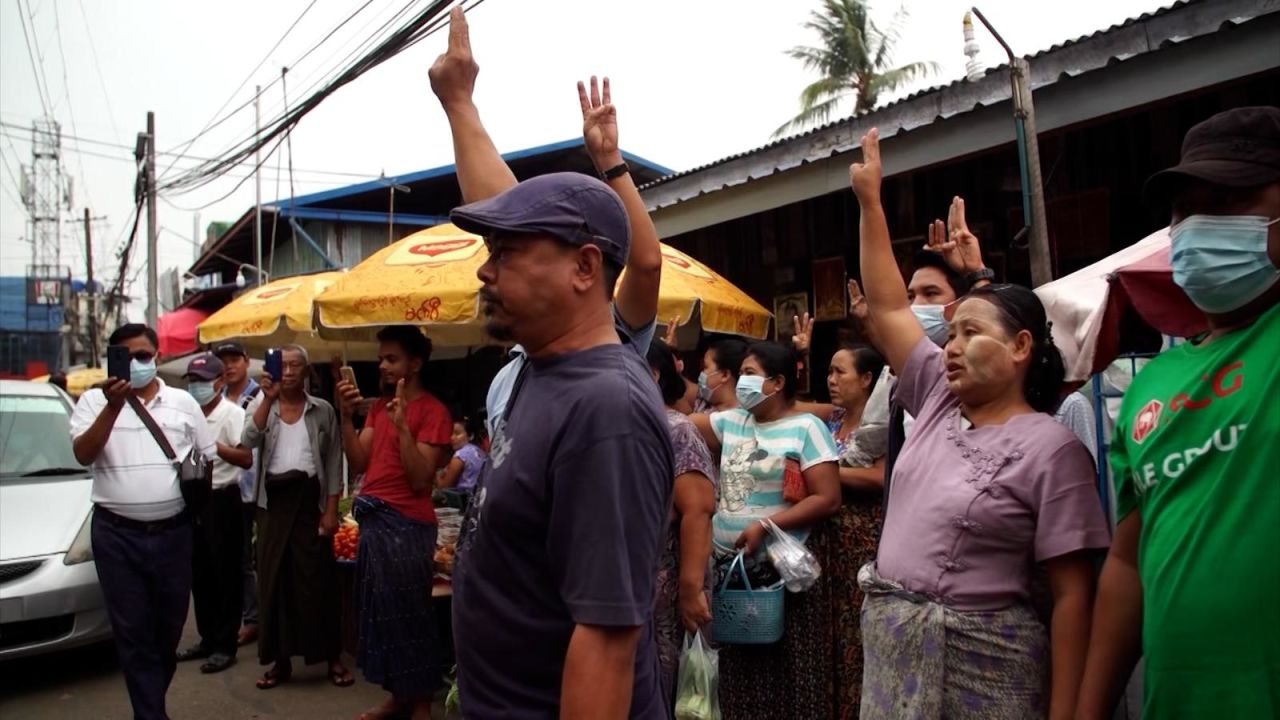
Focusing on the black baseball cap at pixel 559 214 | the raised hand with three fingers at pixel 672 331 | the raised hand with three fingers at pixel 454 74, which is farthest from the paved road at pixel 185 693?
the black baseball cap at pixel 559 214

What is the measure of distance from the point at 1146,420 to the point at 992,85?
3714 mm

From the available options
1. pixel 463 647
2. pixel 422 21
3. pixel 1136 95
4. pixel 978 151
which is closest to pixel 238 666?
pixel 422 21

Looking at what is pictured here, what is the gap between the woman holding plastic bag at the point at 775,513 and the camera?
3799 millimetres

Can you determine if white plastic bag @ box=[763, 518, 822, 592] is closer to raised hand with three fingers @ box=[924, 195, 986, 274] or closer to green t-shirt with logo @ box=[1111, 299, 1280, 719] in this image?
raised hand with three fingers @ box=[924, 195, 986, 274]

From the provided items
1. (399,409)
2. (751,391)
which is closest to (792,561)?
(751,391)

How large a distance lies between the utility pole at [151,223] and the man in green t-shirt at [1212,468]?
1634 centimetres

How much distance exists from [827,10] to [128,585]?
773 inches

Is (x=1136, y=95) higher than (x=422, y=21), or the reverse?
(x=422, y=21)

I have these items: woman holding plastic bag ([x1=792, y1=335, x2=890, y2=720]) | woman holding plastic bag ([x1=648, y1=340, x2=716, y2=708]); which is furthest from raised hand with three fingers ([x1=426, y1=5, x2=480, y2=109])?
woman holding plastic bag ([x1=792, y1=335, x2=890, y2=720])

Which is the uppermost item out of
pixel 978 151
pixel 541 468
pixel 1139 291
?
pixel 978 151

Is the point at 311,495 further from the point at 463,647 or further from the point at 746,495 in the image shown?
the point at 463,647

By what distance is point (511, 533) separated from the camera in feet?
5.11

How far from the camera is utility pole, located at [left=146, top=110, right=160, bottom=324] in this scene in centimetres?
1555

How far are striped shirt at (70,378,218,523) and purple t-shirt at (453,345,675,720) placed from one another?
3636mm
